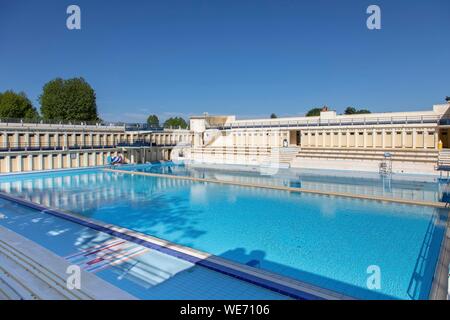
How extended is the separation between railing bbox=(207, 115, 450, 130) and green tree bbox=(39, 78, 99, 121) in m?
14.9

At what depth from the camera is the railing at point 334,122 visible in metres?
22.5

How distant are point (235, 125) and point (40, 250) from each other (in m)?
28.7

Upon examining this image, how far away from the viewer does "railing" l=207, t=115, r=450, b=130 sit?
73.9ft

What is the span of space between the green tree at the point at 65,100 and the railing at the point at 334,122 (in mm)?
14856

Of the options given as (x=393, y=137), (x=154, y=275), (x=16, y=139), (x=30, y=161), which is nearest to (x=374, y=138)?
(x=393, y=137)

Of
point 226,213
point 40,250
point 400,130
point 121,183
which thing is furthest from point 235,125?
point 40,250

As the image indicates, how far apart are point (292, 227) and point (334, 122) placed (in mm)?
19532

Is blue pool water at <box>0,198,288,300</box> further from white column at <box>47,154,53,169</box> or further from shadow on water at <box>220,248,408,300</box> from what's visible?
white column at <box>47,154,53,169</box>

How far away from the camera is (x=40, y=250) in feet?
20.1

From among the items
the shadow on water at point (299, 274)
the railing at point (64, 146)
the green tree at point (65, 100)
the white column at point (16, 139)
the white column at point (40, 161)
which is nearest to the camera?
the shadow on water at point (299, 274)

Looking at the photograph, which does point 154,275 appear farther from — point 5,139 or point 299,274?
point 5,139

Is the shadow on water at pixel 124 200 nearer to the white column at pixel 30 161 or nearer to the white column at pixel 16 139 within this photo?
the white column at pixel 30 161

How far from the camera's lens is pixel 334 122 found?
86.8ft

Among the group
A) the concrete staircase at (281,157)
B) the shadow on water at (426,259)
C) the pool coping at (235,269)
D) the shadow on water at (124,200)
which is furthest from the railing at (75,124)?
the shadow on water at (426,259)
